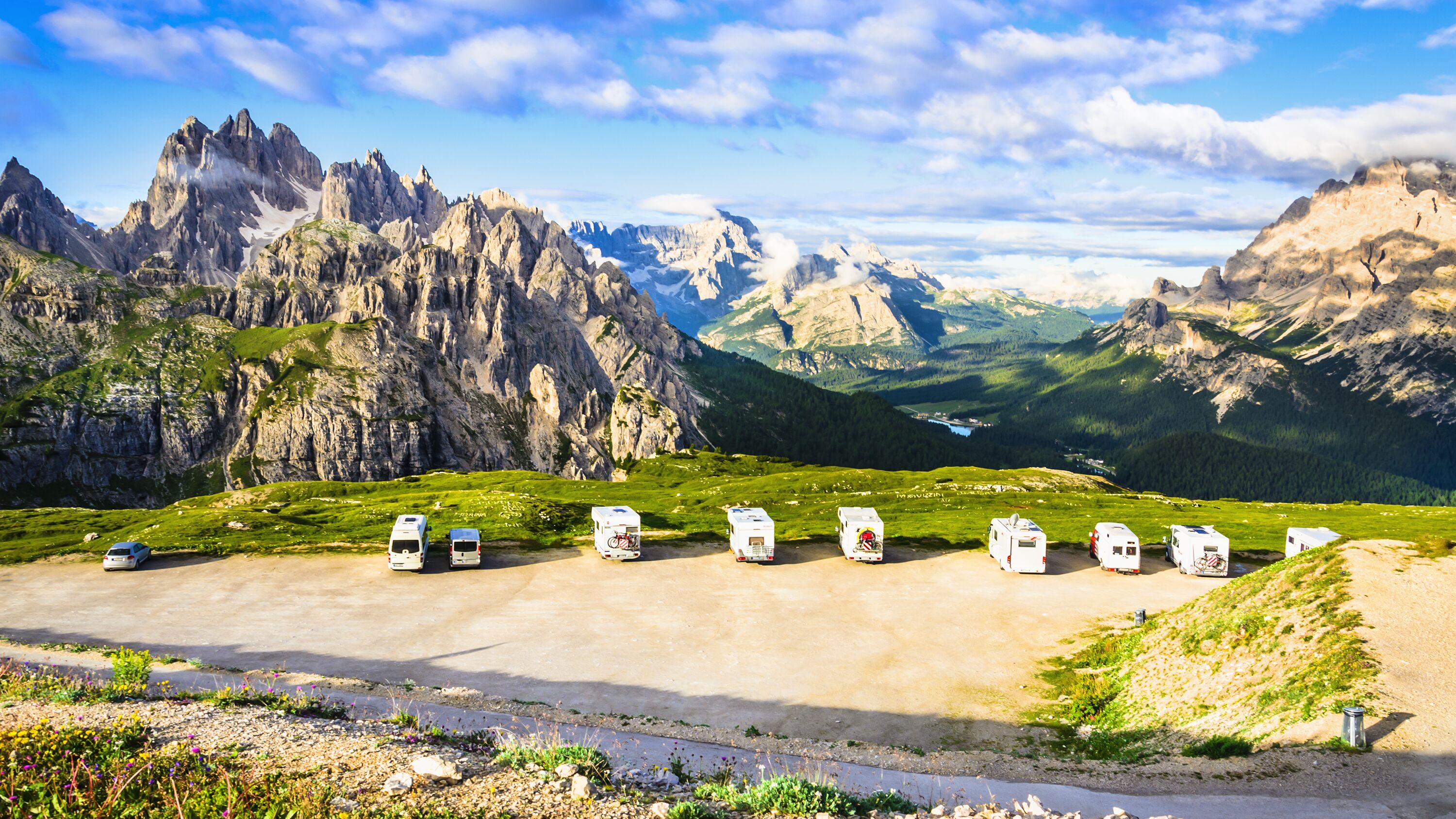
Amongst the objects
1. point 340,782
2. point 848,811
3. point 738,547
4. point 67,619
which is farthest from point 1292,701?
point 67,619

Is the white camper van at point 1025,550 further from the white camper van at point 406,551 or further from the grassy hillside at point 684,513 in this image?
the white camper van at point 406,551

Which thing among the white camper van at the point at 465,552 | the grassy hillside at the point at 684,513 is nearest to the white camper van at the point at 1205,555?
the grassy hillside at the point at 684,513

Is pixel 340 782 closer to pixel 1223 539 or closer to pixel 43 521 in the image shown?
pixel 1223 539

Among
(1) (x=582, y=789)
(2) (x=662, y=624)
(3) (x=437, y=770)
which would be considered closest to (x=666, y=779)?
(1) (x=582, y=789)

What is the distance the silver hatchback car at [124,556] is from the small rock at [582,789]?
60.8 metres

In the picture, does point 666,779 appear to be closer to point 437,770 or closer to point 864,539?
point 437,770

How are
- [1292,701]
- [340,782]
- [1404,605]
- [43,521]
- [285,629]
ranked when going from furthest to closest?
[43,521] → [285,629] → [1404,605] → [1292,701] → [340,782]

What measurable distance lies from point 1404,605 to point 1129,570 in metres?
29.1

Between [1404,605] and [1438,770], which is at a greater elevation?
[1404,605]

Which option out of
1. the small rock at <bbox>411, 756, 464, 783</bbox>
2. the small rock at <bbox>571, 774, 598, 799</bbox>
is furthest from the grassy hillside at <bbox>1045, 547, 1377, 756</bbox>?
the small rock at <bbox>411, 756, 464, 783</bbox>

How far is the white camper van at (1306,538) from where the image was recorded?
191ft

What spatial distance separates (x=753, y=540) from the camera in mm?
64688

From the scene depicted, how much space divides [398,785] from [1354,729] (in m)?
30.5

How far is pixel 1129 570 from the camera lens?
62562 mm
